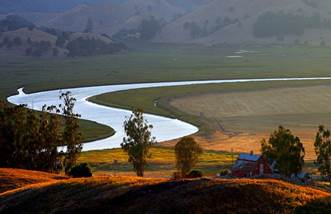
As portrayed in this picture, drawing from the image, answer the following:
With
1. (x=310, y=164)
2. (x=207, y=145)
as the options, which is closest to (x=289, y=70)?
(x=207, y=145)

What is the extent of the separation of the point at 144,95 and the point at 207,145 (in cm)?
5478

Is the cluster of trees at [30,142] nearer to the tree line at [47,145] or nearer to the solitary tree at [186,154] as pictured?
the tree line at [47,145]

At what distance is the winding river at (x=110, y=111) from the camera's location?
103 meters

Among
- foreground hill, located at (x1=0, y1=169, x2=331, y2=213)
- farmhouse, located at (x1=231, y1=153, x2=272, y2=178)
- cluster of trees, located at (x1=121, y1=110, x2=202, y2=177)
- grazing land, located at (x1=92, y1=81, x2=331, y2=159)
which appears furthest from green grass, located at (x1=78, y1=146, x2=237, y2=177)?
foreground hill, located at (x1=0, y1=169, x2=331, y2=213)

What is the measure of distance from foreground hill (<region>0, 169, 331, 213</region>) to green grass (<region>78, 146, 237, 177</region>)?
36.8 m

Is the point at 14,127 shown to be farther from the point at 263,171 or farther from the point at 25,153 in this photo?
the point at 263,171

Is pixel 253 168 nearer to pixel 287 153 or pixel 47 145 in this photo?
pixel 287 153

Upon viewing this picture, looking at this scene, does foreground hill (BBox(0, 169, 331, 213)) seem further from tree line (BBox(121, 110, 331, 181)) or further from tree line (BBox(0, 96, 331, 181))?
tree line (BBox(0, 96, 331, 181))

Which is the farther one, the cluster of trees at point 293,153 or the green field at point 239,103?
the green field at point 239,103

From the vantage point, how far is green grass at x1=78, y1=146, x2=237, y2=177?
76250mm

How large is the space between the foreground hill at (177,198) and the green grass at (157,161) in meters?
36.8

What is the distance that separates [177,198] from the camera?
28422 millimetres

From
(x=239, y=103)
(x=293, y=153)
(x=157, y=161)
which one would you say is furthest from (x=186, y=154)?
(x=239, y=103)

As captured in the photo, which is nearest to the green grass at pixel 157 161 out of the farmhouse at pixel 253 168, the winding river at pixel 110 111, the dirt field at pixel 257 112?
the farmhouse at pixel 253 168
